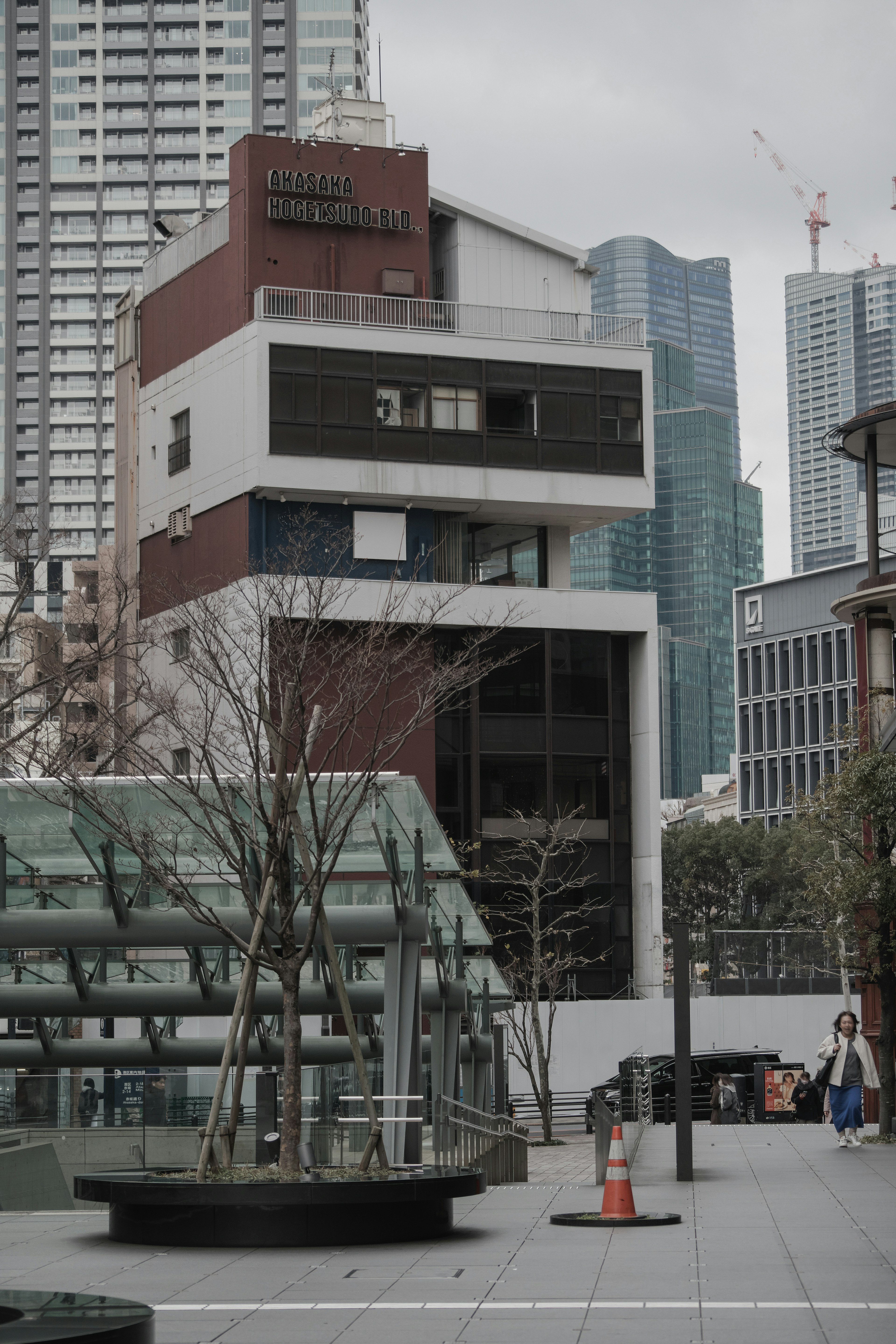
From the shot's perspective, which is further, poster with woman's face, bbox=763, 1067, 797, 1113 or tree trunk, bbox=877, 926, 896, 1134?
poster with woman's face, bbox=763, 1067, 797, 1113

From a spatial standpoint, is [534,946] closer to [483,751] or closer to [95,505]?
[483,751]

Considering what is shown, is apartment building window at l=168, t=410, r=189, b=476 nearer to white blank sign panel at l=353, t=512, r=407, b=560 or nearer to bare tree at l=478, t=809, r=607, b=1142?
→ white blank sign panel at l=353, t=512, r=407, b=560

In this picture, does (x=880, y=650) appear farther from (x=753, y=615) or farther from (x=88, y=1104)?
(x=753, y=615)

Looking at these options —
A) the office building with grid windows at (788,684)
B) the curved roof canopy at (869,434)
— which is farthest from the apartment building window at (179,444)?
the office building with grid windows at (788,684)

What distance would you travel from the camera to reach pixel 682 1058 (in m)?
17.7

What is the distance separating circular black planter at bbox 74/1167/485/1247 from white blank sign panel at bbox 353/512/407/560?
40014 millimetres

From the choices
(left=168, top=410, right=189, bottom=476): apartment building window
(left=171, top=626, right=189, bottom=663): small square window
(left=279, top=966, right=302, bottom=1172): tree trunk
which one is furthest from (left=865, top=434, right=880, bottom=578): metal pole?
(left=168, top=410, right=189, bottom=476): apartment building window

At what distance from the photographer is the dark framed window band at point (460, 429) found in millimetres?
52062

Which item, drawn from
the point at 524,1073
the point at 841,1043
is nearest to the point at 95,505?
the point at 524,1073

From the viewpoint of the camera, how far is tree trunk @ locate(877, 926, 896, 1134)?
24.0 m

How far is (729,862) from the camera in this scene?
10031cm

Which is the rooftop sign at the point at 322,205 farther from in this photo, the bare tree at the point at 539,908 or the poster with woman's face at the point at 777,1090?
the poster with woman's face at the point at 777,1090

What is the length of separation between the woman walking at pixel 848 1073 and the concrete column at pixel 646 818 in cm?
3266

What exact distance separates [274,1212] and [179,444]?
45542 millimetres
